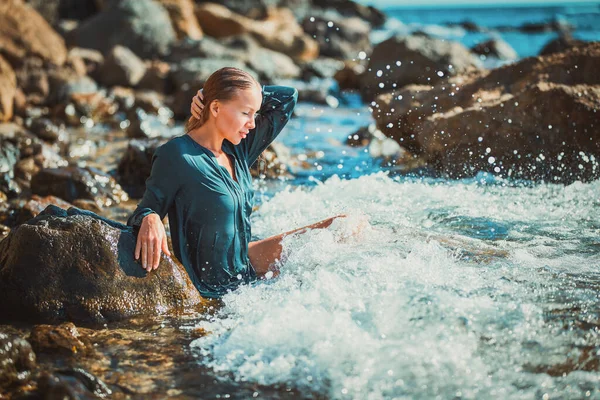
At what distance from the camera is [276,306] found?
454 cm

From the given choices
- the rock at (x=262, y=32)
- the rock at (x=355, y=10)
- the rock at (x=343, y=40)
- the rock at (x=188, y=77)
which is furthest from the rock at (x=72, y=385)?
the rock at (x=355, y=10)

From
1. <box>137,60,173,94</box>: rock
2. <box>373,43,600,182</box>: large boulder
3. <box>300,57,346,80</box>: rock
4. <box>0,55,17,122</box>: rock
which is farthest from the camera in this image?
<box>300,57,346,80</box>: rock

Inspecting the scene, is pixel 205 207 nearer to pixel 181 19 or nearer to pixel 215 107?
pixel 215 107

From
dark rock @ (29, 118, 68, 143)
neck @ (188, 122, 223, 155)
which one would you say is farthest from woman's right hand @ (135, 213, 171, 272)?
dark rock @ (29, 118, 68, 143)

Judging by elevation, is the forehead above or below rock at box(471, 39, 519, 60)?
below

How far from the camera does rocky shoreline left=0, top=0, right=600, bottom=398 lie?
175 inches

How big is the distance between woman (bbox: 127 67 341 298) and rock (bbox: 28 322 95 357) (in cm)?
63

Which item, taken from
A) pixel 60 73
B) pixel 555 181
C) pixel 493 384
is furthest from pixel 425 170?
pixel 60 73

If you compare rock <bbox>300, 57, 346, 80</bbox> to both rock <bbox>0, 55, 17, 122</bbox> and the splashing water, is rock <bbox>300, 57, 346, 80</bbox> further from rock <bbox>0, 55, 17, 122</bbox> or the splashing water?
the splashing water

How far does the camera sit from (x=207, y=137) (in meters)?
4.86

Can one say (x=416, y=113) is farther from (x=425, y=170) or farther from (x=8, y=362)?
(x=8, y=362)

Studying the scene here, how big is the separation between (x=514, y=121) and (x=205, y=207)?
15.5 feet

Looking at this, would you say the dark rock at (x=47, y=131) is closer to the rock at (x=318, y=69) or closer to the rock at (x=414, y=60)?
the rock at (x=414, y=60)

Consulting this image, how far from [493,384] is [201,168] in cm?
210
